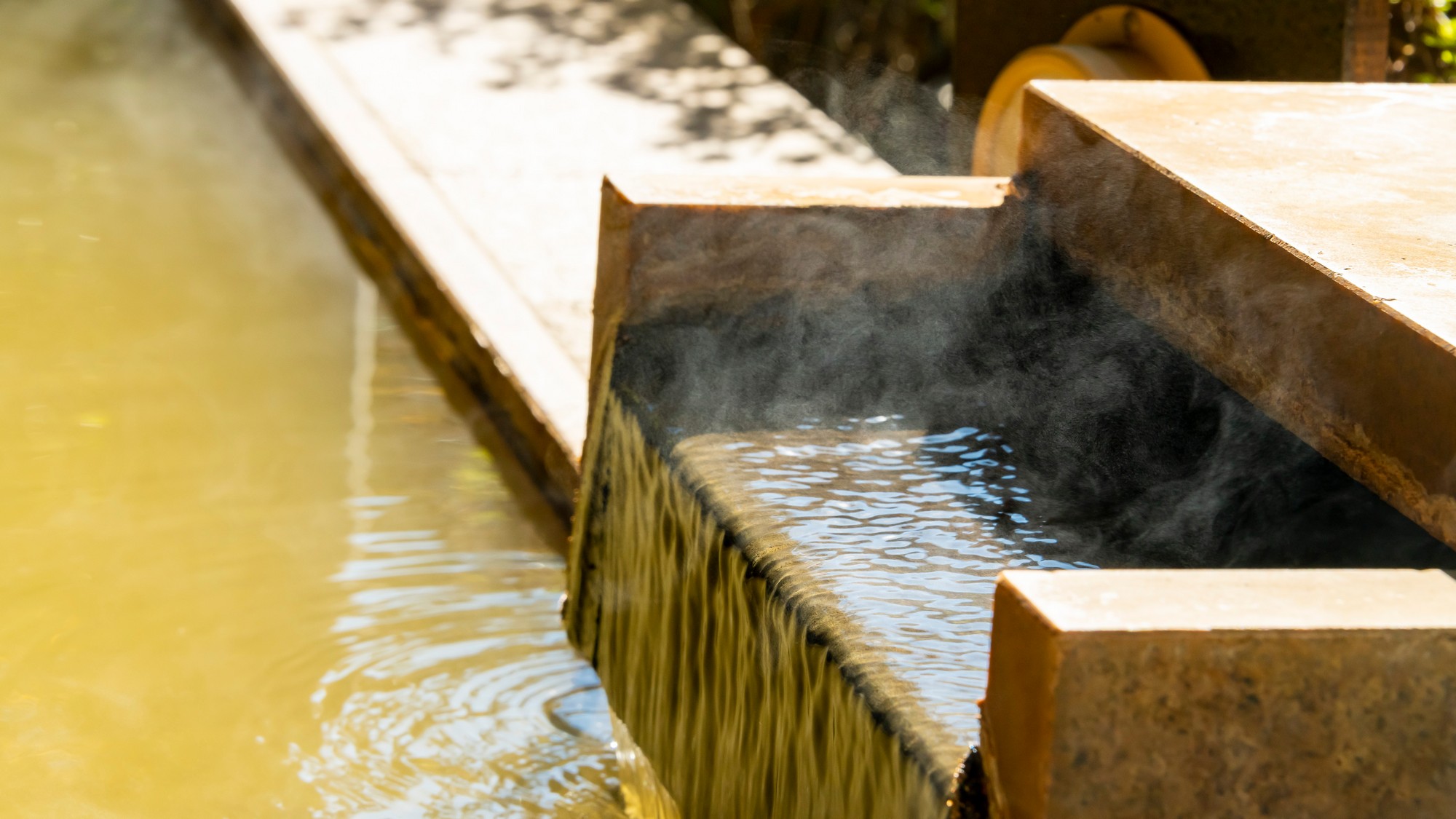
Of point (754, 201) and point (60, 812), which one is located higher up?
point (754, 201)

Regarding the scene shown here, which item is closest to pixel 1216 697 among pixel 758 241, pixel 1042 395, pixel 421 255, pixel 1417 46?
pixel 1042 395

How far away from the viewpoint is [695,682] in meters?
2.47

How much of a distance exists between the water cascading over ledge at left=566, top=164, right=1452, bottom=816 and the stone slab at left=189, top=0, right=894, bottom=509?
40.8 inches

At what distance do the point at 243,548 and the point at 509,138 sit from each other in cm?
252

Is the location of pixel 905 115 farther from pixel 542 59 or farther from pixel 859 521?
pixel 859 521

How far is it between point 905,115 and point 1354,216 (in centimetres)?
560

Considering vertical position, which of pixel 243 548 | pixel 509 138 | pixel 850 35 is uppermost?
pixel 509 138

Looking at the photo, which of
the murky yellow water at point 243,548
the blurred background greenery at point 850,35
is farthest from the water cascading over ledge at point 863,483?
the blurred background greenery at point 850,35

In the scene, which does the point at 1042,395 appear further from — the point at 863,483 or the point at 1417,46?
the point at 1417,46

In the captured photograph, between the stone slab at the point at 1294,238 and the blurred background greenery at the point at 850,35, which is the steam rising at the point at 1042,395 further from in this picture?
the blurred background greenery at the point at 850,35

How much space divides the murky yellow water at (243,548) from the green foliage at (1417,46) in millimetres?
2663

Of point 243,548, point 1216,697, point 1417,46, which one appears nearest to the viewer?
point 1216,697

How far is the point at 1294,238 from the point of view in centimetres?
220

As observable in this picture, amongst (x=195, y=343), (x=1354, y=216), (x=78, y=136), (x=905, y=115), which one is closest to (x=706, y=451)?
(x=1354, y=216)
